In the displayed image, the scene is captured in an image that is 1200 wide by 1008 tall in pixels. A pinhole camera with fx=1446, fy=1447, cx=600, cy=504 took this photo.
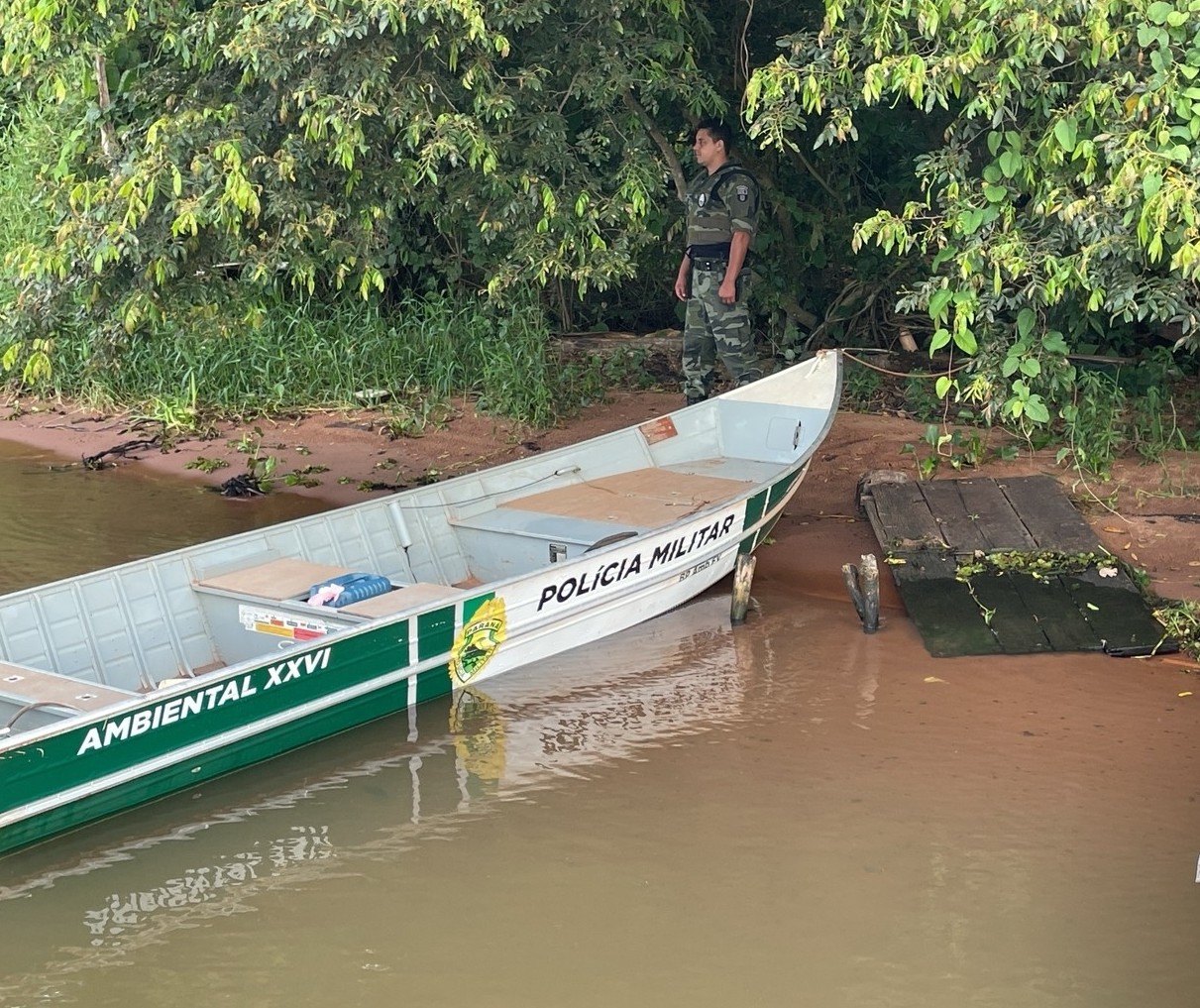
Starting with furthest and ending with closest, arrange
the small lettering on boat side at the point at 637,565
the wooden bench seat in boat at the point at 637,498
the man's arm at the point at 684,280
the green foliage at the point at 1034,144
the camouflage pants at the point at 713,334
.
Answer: the man's arm at the point at 684,280 < the camouflage pants at the point at 713,334 < the wooden bench seat in boat at the point at 637,498 < the green foliage at the point at 1034,144 < the small lettering on boat side at the point at 637,565

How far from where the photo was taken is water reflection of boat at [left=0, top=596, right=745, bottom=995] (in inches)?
181

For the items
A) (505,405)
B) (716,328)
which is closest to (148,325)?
(505,405)

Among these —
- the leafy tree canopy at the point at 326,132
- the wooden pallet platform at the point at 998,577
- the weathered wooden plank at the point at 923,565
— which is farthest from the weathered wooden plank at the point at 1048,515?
the leafy tree canopy at the point at 326,132

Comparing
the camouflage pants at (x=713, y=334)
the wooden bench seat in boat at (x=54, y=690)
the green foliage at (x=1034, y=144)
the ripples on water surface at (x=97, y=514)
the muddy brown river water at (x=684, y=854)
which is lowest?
the muddy brown river water at (x=684, y=854)

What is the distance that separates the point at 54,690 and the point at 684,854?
2.24 metres

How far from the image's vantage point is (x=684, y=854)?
16.1ft

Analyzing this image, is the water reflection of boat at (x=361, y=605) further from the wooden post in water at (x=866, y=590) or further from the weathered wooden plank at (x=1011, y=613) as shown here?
the weathered wooden plank at (x=1011, y=613)

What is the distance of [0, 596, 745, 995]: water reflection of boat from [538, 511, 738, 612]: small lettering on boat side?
1.26 feet

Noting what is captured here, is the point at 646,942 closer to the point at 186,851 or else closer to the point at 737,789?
the point at 737,789

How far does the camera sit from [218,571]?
6230 mm

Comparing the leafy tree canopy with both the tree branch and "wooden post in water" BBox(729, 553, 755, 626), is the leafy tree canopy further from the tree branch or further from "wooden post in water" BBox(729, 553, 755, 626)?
"wooden post in water" BBox(729, 553, 755, 626)

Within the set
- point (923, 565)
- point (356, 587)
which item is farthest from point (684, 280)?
point (356, 587)

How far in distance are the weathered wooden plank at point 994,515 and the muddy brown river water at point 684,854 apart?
1255 mm

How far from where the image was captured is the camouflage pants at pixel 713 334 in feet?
30.2
